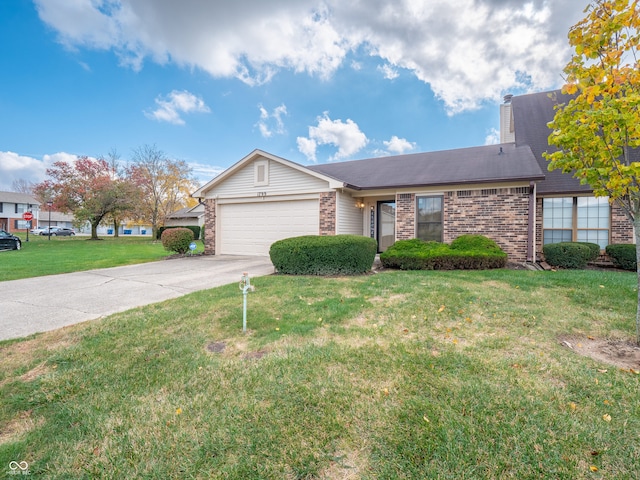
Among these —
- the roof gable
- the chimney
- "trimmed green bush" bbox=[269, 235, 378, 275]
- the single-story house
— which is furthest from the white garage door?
the chimney

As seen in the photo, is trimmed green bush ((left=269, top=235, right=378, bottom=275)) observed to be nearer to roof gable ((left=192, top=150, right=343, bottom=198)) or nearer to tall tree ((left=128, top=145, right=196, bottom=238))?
roof gable ((left=192, top=150, right=343, bottom=198))

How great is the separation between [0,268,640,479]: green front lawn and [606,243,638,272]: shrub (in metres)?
6.32

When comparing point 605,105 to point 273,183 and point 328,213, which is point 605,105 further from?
point 273,183

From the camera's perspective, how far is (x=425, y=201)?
10.4 meters

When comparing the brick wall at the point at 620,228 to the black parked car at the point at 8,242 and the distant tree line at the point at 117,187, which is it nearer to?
the black parked car at the point at 8,242

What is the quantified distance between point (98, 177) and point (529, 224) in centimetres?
3198

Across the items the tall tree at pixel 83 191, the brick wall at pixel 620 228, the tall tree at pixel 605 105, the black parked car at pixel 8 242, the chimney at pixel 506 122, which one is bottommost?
the black parked car at pixel 8 242

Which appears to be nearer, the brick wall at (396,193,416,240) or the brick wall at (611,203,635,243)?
the brick wall at (611,203,635,243)

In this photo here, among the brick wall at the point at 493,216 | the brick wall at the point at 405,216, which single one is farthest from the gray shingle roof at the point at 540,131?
the brick wall at the point at 405,216

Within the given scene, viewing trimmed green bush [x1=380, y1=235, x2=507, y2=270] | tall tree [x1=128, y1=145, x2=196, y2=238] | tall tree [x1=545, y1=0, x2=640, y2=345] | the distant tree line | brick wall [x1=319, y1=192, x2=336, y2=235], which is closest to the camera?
tall tree [x1=545, y1=0, x2=640, y2=345]

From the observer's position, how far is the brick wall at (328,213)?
34.2ft

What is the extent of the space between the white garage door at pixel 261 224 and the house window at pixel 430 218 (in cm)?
389

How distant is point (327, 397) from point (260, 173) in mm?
10529

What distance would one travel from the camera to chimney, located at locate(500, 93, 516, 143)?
15.2 metres
